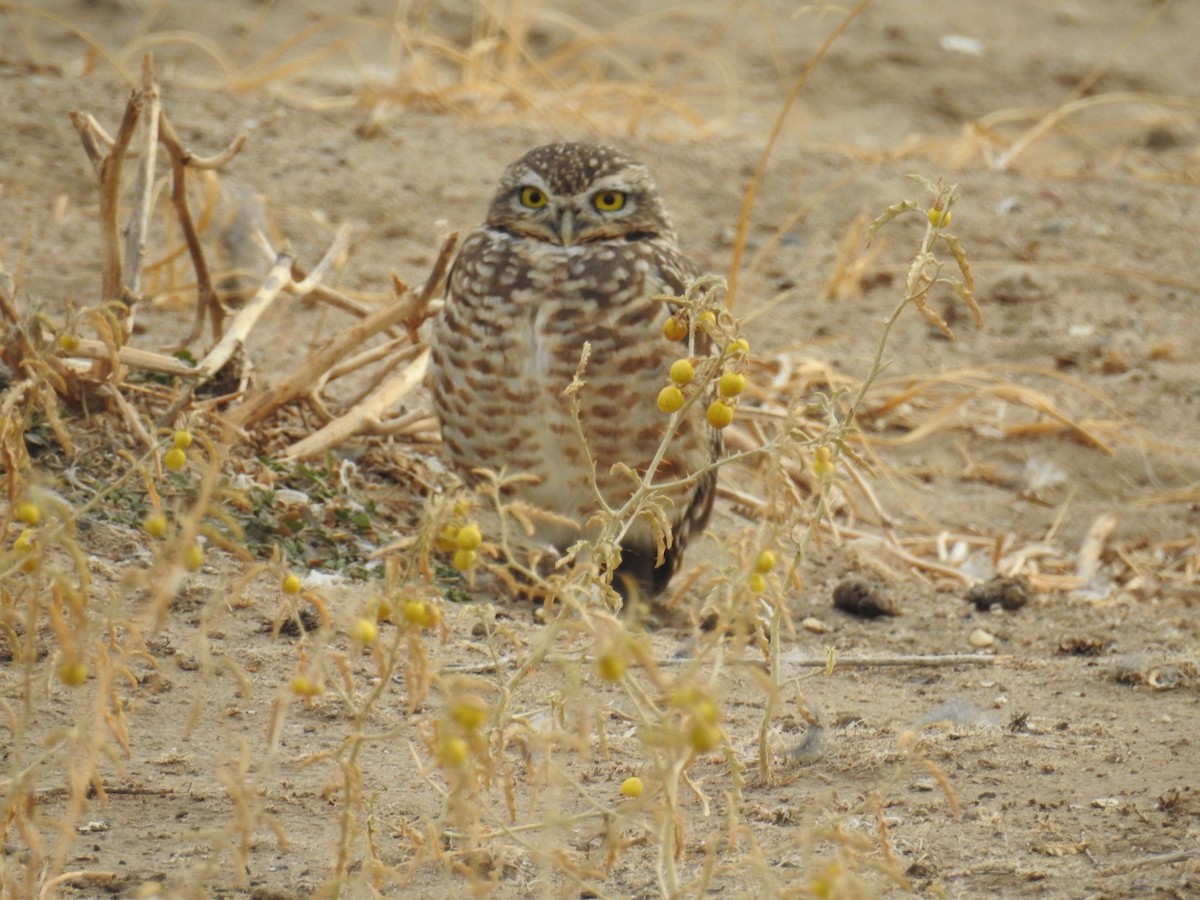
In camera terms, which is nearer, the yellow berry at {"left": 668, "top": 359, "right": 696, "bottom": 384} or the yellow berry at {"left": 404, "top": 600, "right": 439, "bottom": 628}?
the yellow berry at {"left": 404, "top": 600, "right": 439, "bottom": 628}

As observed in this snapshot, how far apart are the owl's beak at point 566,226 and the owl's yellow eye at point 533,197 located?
2.7 inches

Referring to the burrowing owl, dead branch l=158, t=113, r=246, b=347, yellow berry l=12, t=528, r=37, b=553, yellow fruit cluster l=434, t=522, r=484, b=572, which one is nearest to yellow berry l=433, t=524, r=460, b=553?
yellow fruit cluster l=434, t=522, r=484, b=572

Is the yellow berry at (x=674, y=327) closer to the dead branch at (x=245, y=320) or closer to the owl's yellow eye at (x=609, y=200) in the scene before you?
the owl's yellow eye at (x=609, y=200)

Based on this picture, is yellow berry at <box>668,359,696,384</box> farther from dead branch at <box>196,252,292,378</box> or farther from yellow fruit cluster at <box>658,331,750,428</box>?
dead branch at <box>196,252,292,378</box>

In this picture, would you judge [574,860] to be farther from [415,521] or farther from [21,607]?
[415,521]

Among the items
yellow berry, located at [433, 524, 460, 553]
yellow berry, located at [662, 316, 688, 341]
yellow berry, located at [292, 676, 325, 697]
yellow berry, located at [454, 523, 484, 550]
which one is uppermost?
yellow berry, located at [662, 316, 688, 341]

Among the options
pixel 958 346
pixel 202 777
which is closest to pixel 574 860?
pixel 202 777

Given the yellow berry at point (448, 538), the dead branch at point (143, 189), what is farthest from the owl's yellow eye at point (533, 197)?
the yellow berry at point (448, 538)

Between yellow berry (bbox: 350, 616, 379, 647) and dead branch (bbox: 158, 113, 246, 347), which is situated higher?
yellow berry (bbox: 350, 616, 379, 647)

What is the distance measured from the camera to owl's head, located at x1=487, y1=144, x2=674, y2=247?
12.1 feet

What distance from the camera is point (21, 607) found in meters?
2.31

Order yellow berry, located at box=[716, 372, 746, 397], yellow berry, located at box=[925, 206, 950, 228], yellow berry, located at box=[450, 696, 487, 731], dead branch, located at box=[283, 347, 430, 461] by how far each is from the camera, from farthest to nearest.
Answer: dead branch, located at box=[283, 347, 430, 461], yellow berry, located at box=[925, 206, 950, 228], yellow berry, located at box=[716, 372, 746, 397], yellow berry, located at box=[450, 696, 487, 731]

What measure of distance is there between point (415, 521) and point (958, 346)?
7.96 feet

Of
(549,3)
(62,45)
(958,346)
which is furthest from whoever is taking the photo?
(549,3)
